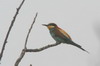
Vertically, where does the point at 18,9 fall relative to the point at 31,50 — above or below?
above

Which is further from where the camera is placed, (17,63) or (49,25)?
(49,25)

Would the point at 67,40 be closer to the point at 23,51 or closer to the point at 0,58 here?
the point at 23,51

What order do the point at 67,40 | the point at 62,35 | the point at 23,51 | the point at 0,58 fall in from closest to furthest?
the point at 0,58
the point at 23,51
the point at 67,40
the point at 62,35

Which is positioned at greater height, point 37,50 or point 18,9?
point 18,9

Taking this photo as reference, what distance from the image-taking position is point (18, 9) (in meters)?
2.92

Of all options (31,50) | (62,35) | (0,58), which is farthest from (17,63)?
(62,35)

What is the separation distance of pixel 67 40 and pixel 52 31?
1285 mm

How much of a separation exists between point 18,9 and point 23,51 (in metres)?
0.65

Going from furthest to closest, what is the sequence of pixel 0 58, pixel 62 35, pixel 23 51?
pixel 62 35, pixel 23 51, pixel 0 58

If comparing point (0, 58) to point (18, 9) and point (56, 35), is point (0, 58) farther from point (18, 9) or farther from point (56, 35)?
point (56, 35)

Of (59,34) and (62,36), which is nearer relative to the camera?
(62,36)

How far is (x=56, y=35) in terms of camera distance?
286 inches

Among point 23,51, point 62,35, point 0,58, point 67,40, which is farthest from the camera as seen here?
point 62,35

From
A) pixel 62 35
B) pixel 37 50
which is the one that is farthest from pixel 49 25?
pixel 37 50
